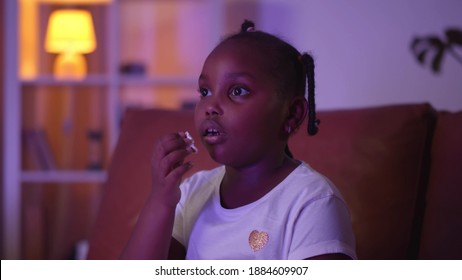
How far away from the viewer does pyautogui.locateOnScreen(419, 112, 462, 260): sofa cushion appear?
0.88 m

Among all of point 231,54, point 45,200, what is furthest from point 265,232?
point 45,200

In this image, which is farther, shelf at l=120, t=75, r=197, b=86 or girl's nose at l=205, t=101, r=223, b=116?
shelf at l=120, t=75, r=197, b=86

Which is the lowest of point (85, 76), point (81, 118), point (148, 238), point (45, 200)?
point (45, 200)

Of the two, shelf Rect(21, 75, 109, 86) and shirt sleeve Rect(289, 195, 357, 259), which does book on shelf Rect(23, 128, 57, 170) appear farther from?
shirt sleeve Rect(289, 195, 357, 259)

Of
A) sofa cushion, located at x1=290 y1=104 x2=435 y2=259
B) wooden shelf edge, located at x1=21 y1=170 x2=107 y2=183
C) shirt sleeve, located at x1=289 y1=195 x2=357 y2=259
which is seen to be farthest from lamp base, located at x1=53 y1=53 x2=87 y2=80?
shirt sleeve, located at x1=289 y1=195 x2=357 y2=259

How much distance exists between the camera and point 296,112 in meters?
0.70

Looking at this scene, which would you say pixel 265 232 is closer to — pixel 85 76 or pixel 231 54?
pixel 231 54

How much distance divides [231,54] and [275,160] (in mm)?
138

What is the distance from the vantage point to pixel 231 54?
2.17ft

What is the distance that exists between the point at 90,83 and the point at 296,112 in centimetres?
189

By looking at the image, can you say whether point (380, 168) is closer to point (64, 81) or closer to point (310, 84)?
point (310, 84)

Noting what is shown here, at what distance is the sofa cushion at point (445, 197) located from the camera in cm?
88

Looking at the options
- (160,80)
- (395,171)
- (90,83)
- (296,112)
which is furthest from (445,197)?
(90,83)

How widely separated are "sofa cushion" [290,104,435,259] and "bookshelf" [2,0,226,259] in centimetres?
149
